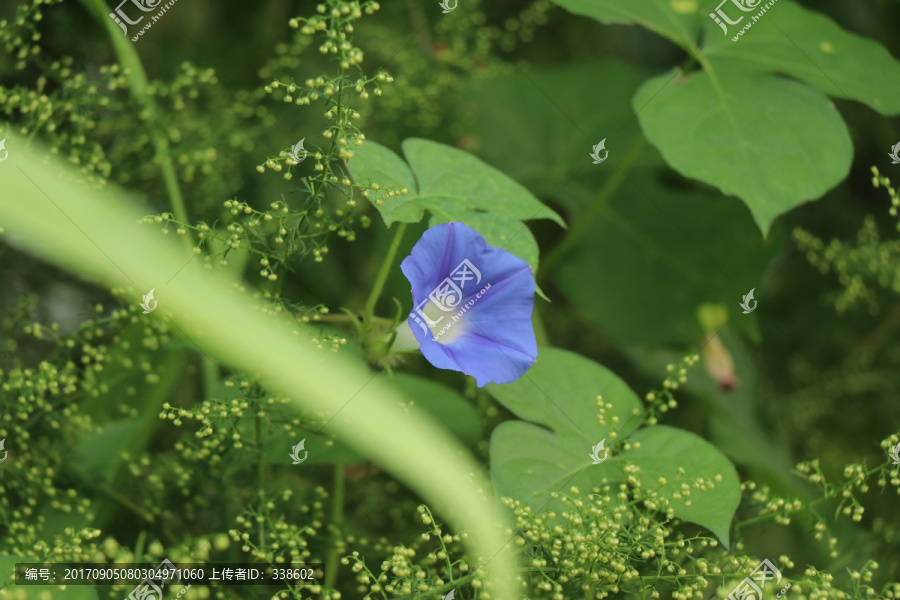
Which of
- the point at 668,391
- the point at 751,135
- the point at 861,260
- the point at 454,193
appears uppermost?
the point at 454,193

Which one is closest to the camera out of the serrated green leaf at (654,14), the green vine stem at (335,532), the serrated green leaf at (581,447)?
the serrated green leaf at (581,447)

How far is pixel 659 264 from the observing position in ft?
5.80

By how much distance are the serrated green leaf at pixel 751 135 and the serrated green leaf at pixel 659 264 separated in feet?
1.12

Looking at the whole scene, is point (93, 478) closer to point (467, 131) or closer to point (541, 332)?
point (541, 332)

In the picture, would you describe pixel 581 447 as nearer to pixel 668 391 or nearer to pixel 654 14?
pixel 668 391

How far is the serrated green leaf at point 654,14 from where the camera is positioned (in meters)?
1.42

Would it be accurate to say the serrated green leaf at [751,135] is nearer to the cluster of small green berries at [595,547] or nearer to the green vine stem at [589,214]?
the green vine stem at [589,214]

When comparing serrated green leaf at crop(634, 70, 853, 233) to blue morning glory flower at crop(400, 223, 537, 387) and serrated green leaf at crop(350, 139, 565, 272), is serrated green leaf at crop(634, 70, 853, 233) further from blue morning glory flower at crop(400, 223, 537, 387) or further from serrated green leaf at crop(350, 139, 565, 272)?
blue morning glory flower at crop(400, 223, 537, 387)

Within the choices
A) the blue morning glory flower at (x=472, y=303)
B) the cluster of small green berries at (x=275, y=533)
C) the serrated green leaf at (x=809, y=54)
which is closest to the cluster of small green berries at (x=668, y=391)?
the blue morning glory flower at (x=472, y=303)

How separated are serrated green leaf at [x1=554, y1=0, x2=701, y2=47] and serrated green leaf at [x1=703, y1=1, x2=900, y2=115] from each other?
0.04 meters

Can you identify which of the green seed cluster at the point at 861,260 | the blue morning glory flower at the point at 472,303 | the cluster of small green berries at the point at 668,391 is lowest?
the green seed cluster at the point at 861,260

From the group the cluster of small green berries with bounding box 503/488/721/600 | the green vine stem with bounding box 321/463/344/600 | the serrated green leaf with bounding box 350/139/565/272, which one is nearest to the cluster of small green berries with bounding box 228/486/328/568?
the green vine stem with bounding box 321/463/344/600
